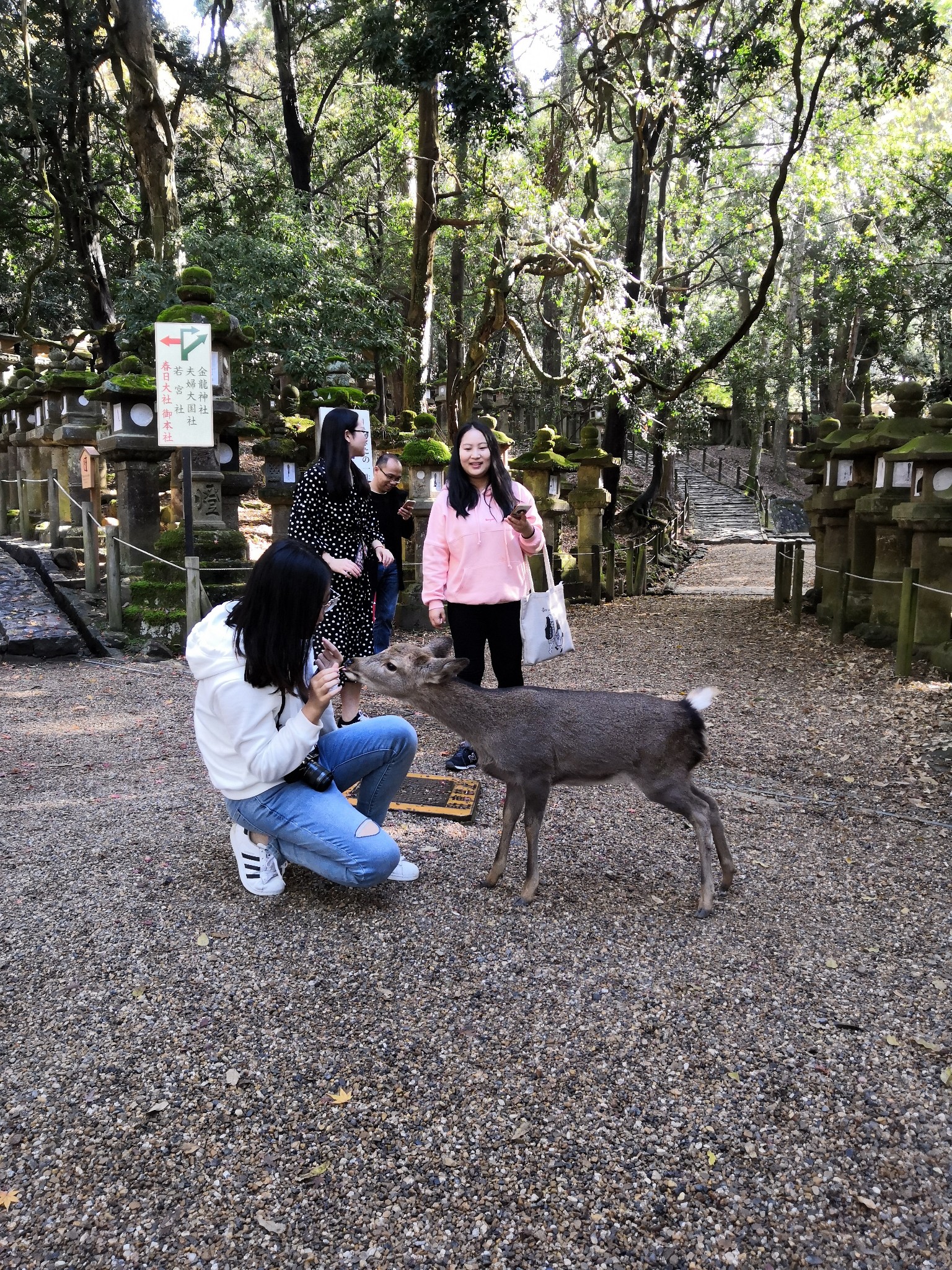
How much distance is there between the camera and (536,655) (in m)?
4.69

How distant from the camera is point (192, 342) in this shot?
783 centimetres

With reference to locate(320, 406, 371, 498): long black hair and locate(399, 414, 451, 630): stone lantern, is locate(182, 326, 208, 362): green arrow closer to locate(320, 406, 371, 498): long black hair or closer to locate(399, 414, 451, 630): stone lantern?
locate(399, 414, 451, 630): stone lantern

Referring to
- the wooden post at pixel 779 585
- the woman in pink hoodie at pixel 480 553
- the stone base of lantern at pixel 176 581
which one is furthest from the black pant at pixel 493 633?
the wooden post at pixel 779 585

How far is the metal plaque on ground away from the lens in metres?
4.45

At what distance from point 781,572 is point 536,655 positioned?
818cm

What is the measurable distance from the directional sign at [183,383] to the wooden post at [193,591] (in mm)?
1052

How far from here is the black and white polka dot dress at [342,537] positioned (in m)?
4.70

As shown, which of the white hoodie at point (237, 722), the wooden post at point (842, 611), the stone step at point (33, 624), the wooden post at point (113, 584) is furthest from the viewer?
the wooden post at point (113, 584)

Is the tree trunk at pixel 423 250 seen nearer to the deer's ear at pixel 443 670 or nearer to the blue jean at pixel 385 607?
the blue jean at pixel 385 607

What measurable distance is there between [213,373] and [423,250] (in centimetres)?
707

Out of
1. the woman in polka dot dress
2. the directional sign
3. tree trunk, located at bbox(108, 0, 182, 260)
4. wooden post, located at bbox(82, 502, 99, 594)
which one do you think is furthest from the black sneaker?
tree trunk, located at bbox(108, 0, 182, 260)

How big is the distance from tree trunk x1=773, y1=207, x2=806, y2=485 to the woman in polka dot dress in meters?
19.7

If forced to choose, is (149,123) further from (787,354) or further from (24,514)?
(787,354)

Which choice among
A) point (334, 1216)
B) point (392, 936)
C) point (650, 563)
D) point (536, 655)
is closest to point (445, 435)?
point (650, 563)
